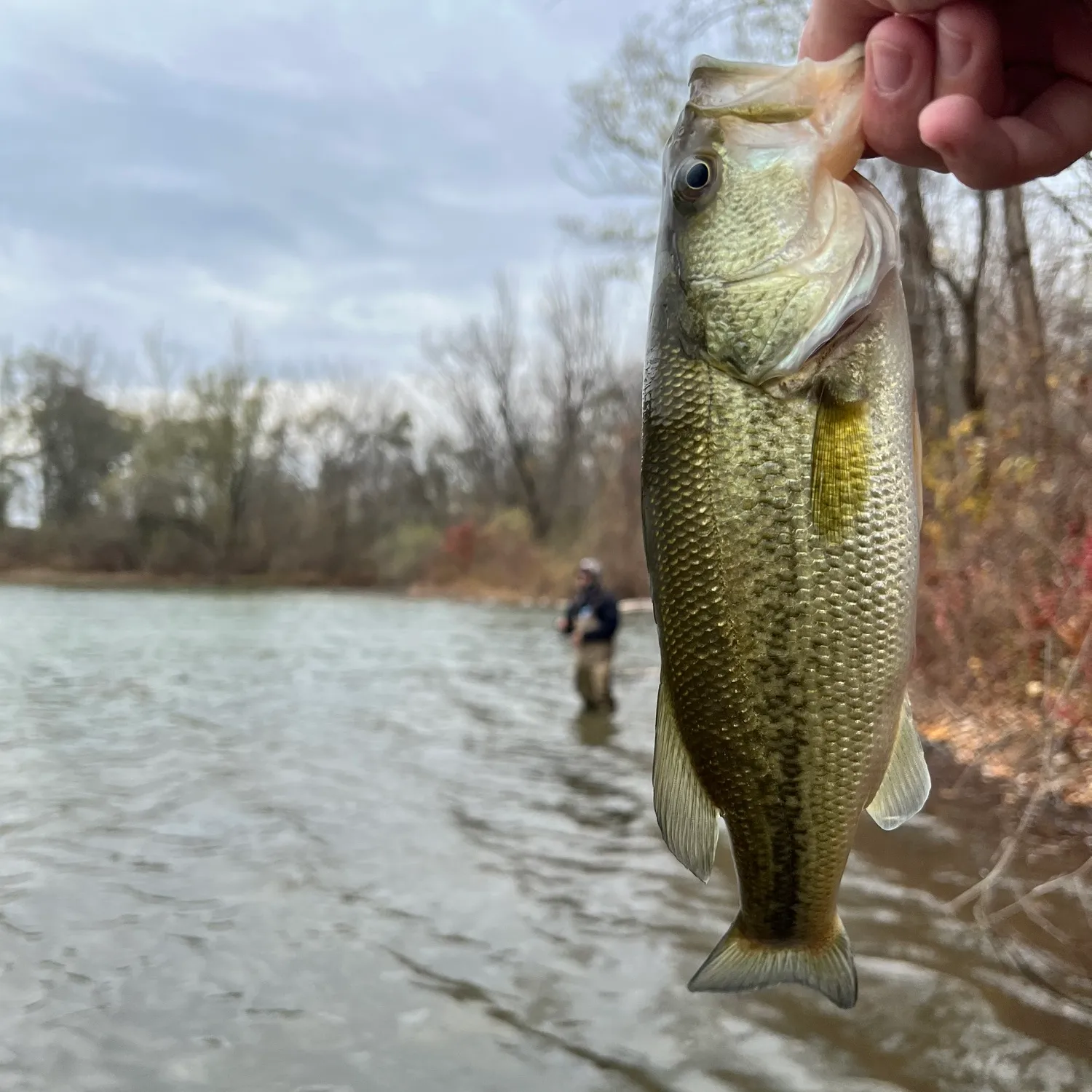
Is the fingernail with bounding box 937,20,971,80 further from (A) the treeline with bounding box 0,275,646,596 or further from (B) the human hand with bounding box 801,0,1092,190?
(A) the treeline with bounding box 0,275,646,596

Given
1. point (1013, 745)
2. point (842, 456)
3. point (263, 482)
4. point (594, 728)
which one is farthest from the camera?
point (263, 482)

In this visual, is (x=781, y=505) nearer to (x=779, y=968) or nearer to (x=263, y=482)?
(x=779, y=968)

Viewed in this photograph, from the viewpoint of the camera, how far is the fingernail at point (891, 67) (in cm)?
176

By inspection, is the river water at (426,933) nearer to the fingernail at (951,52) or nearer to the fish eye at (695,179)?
the fish eye at (695,179)

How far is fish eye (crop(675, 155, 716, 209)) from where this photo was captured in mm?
1852

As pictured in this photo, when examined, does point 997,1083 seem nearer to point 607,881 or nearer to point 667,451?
point 607,881

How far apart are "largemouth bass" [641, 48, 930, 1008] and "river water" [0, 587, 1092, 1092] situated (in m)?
3.44

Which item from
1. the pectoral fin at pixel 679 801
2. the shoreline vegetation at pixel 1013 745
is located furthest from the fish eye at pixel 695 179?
the shoreline vegetation at pixel 1013 745

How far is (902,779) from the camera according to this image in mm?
1847

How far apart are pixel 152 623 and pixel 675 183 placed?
27.6 meters

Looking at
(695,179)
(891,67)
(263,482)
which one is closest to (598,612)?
(695,179)

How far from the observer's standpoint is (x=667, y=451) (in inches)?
69.5

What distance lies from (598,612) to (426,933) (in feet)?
23.5

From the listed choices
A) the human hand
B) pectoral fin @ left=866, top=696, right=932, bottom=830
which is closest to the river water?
pectoral fin @ left=866, top=696, right=932, bottom=830
